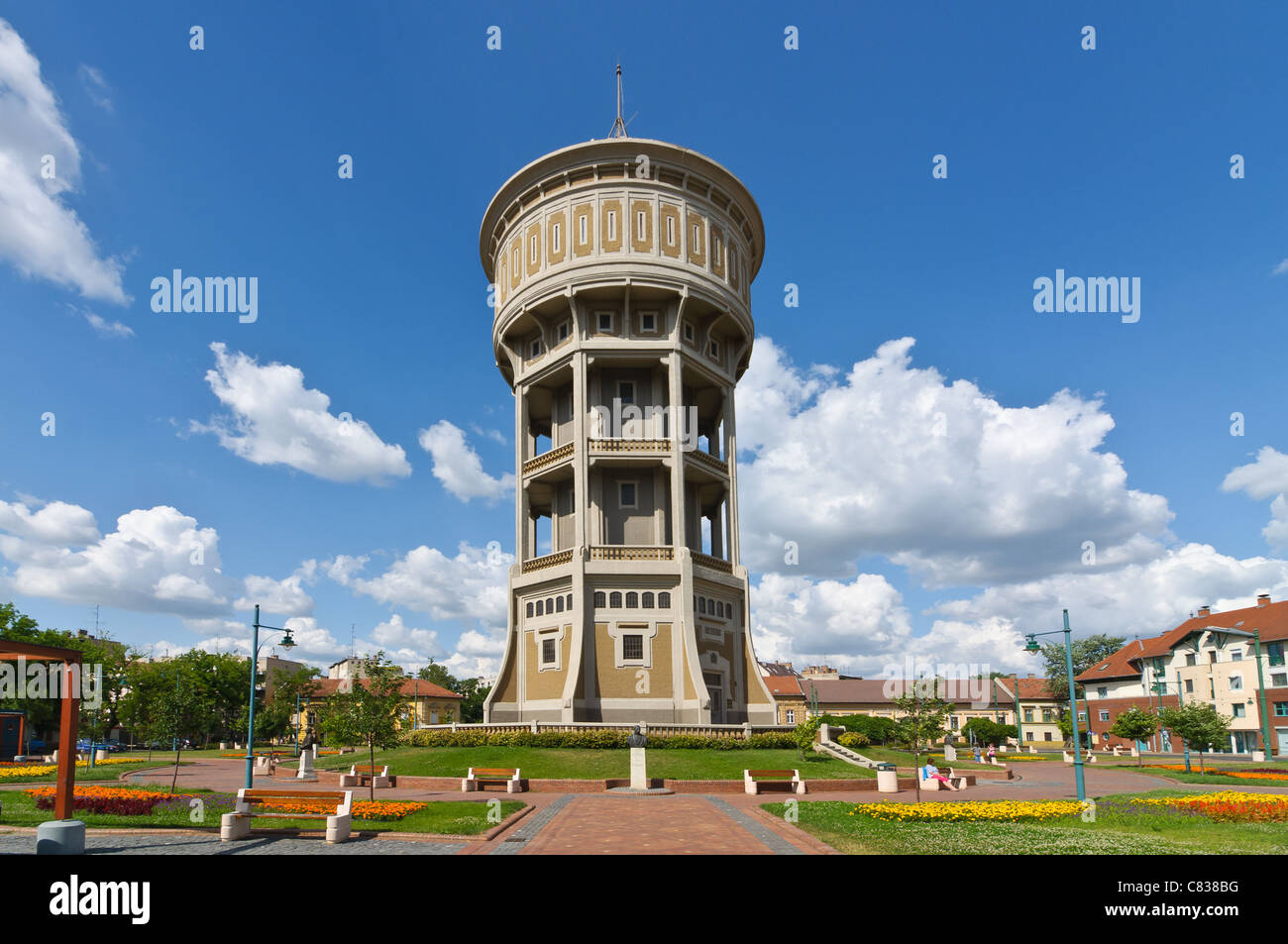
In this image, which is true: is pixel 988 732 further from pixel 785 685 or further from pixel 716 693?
pixel 716 693

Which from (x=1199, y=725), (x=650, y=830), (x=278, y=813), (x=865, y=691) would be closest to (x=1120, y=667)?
(x=865, y=691)

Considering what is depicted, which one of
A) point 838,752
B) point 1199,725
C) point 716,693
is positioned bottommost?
point 838,752

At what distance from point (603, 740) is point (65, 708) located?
23.0 meters

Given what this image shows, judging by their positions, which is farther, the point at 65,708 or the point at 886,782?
the point at 886,782

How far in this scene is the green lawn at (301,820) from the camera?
17.8 m

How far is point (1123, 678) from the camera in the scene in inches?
3164

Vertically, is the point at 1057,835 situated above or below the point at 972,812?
above

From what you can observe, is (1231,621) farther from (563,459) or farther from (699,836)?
(699,836)

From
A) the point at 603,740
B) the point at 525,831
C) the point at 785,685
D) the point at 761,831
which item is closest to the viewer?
the point at 761,831

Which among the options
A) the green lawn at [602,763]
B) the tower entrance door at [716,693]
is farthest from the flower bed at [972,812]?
the tower entrance door at [716,693]

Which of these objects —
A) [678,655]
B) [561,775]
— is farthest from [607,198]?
[561,775]

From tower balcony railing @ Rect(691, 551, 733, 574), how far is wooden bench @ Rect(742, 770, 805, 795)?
50.0ft

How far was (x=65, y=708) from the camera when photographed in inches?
614

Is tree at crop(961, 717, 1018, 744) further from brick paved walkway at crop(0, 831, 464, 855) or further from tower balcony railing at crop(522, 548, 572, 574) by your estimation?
brick paved walkway at crop(0, 831, 464, 855)
